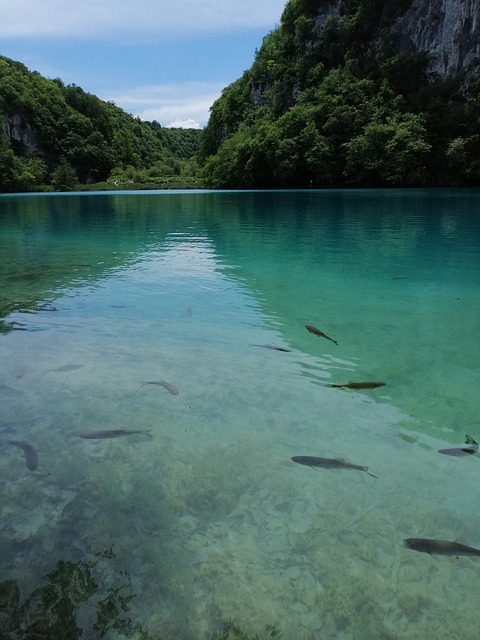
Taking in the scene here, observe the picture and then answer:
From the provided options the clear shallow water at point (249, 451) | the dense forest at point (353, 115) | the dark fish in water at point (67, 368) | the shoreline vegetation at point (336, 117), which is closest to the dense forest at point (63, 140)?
the shoreline vegetation at point (336, 117)

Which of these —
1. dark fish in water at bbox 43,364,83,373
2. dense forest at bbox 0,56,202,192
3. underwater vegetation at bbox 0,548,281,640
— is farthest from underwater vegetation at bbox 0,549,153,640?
dense forest at bbox 0,56,202,192

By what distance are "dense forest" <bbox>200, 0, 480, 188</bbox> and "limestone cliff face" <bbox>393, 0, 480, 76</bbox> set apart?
148 centimetres

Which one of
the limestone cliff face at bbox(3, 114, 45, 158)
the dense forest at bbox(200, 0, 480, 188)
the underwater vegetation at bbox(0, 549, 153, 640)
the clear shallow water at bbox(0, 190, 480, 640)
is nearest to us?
the underwater vegetation at bbox(0, 549, 153, 640)

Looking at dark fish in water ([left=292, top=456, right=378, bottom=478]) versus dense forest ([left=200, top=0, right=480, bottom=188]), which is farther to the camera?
dense forest ([left=200, top=0, right=480, bottom=188])

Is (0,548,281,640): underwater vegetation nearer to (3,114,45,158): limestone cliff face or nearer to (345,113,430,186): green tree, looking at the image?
(345,113,430,186): green tree

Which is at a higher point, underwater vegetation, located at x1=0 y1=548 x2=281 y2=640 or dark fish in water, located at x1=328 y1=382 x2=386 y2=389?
dark fish in water, located at x1=328 y1=382 x2=386 y2=389

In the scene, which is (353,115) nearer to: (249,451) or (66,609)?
(249,451)

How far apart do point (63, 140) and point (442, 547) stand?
478 feet

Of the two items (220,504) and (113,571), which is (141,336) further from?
(113,571)

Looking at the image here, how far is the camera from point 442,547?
10.2 feet

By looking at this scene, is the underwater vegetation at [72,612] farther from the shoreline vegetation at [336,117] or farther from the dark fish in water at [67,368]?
the shoreline vegetation at [336,117]

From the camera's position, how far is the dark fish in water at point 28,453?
407 centimetres

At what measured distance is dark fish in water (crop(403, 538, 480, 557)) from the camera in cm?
308

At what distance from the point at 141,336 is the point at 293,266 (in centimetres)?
679
